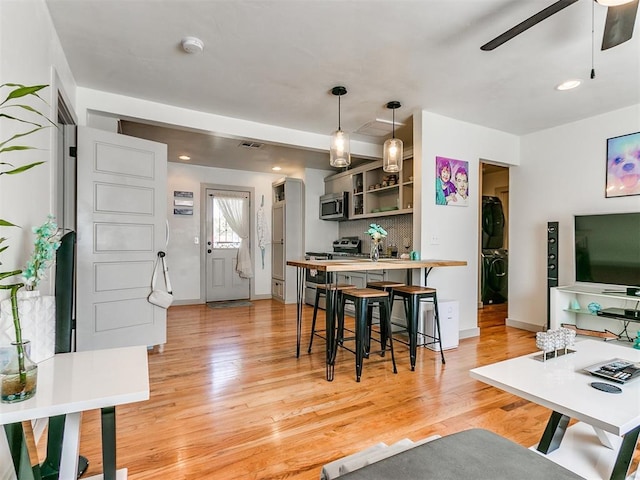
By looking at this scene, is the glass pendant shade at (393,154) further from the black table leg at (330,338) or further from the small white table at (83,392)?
the small white table at (83,392)

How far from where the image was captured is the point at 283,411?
87.7 inches

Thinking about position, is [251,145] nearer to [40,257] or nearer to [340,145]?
[340,145]

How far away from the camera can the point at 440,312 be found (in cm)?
357

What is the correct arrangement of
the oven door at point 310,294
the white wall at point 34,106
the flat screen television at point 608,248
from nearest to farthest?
the white wall at point 34,106, the flat screen television at point 608,248, the oven door at point 310,294

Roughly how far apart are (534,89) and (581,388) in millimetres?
2856

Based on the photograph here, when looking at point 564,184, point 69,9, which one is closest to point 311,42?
point 69,9

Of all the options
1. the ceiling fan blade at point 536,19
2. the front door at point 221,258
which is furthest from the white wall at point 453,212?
the front door at point 221,258

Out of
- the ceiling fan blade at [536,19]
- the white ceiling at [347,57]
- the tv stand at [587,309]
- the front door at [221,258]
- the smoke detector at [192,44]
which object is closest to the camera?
the ceiling fan blade at [536,19]

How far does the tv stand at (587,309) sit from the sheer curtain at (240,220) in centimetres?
474

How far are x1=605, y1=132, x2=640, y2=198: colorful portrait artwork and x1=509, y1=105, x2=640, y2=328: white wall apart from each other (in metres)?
0.06

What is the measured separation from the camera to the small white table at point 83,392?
993 mm

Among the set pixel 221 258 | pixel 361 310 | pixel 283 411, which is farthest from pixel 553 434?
pixel 221 258

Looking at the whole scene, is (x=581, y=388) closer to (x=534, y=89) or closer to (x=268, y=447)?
(x=268, y=447)

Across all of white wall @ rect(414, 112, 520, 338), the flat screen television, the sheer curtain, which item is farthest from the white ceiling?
the sheer curtain
